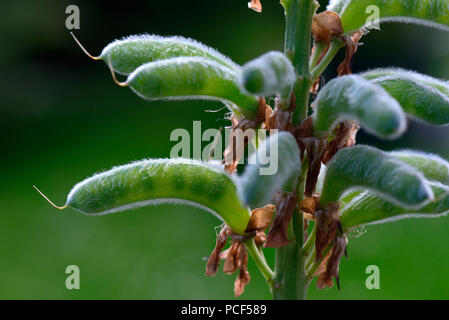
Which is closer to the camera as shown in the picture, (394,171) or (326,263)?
(394,171)

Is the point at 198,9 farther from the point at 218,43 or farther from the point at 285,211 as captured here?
the point at 285,211

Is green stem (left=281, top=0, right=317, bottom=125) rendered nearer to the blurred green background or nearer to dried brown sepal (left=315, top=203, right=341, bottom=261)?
dried brown sepal (left=315, top=203, right=341, bottom=261)

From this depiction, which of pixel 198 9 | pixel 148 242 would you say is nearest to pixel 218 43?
pixel 198 9

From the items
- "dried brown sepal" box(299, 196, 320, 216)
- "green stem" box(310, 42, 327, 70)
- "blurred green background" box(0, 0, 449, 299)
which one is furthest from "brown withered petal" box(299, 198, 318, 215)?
"blurred green background" box(0, 0, 449, 299)

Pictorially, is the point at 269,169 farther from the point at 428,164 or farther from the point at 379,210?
the point at 428,164

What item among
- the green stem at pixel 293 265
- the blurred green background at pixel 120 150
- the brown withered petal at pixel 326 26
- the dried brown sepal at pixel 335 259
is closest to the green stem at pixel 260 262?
the green stem at pixel 293 265

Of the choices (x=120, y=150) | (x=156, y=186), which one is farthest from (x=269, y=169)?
(x=120, y=150)

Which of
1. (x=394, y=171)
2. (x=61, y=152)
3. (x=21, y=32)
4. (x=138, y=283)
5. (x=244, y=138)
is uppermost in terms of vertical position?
(x=21, y=32)
